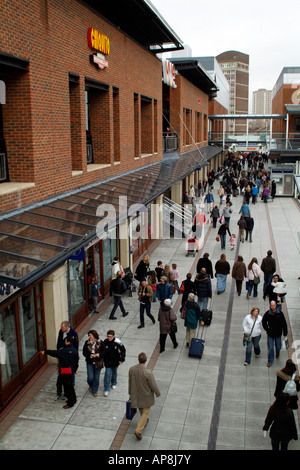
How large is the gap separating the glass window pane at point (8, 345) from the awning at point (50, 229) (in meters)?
1.43

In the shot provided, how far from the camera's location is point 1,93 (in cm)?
1084

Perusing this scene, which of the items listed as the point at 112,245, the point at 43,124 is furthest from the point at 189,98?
the point at 43,124

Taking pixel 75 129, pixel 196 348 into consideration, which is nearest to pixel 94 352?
pixel 196 348

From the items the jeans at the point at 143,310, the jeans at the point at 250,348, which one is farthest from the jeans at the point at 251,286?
the jeans at the point at 250,348

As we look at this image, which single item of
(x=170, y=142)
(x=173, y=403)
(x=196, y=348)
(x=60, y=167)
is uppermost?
(x=170, y=142)

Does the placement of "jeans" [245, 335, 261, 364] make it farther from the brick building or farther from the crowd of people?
the brick building

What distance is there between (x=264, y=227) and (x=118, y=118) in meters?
11.5

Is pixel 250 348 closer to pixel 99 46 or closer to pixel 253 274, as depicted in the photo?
pixel 253 274

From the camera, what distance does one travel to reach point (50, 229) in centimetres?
989

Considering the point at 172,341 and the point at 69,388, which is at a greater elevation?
the point at 69,388

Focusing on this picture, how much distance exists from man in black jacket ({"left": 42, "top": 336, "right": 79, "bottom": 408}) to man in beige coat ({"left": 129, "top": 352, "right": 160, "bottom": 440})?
1.42 meters

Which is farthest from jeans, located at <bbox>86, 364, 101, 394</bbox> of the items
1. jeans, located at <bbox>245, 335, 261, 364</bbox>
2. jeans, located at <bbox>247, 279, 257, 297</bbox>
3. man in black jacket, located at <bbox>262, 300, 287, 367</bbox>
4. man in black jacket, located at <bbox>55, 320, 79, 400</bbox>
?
jeans, located at <bbox>247, 279, 257, 297</bbox>

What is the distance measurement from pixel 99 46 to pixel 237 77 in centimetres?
16444

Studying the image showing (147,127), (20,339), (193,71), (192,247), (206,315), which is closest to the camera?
(20,339)
